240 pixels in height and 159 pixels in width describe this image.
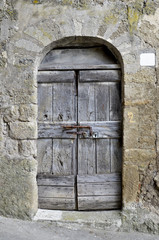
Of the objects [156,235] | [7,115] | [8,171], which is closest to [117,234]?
[156,235]

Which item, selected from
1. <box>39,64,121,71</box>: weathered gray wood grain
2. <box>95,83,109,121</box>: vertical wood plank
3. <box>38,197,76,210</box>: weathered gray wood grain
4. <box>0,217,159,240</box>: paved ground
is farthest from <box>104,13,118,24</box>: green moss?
<box>0,217,159,240</box>: paved ground

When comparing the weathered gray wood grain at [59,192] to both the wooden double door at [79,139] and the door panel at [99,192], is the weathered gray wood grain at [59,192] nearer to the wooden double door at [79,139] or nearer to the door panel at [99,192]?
the wooden double door at [79,139]

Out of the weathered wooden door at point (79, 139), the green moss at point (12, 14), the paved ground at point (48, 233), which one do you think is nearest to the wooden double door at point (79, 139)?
the weathered wooden door at point (79, 139)

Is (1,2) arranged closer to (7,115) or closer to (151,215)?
(7,115)

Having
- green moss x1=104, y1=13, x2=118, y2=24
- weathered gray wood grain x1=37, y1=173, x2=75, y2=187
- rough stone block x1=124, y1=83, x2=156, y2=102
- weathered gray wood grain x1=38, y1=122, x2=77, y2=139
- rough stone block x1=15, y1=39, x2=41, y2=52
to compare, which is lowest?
weathered gray wood grain x1=37, y1=173, x2=75, y2=187

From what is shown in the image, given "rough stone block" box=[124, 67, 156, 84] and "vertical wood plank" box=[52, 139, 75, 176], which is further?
"vertical wood plank" box=[52, 139, 75, 176]

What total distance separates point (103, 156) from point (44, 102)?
1011 millimetres

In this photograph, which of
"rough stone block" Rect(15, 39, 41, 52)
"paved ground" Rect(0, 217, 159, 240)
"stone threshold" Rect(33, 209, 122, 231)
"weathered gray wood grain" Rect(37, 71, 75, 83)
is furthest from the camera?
"weathered gray wood grain" Rect(37, 71, 75, 83)

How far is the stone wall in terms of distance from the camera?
7.85ft

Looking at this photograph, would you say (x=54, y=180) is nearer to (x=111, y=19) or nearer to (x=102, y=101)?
(x=102, y=101)

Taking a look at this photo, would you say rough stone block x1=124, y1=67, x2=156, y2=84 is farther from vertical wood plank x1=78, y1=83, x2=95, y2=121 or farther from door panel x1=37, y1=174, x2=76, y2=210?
door panel x1=37, y1=174, x2=76, y2=210

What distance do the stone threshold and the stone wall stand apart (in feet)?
0.55

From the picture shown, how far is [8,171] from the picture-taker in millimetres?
2473

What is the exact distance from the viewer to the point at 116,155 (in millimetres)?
2566
